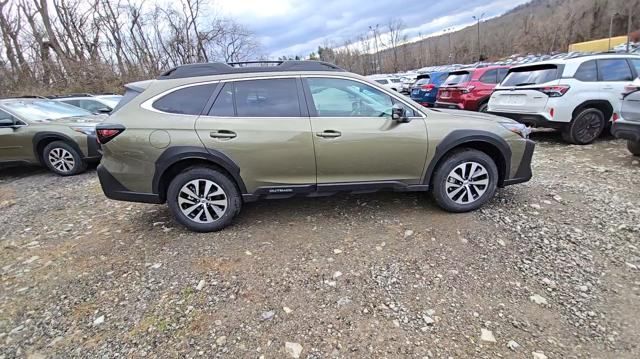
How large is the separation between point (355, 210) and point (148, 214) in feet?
8.39

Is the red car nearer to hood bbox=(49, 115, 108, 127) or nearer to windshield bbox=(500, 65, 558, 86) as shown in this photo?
windshield bbox=(500, 65, 558, 86)

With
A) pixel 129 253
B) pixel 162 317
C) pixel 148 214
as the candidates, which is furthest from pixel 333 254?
pixel 148 214

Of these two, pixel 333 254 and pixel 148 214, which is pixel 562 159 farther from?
pixel 148 214

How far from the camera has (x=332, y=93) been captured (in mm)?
3447

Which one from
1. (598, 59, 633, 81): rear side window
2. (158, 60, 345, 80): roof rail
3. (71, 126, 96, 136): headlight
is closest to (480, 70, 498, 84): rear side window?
(598, 59, 633, 81): rear side window

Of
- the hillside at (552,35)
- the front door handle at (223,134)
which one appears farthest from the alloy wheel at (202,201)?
the hillside at (552,35)

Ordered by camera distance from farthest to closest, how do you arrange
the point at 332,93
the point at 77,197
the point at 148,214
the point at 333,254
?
the point at 77,197 → the point at 148,214 → the point at 332,93 → the point at 333,254

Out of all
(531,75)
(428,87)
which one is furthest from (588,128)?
(428,87)

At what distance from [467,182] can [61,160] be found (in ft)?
22.6

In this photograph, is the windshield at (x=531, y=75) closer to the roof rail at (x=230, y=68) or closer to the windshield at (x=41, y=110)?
the roof rail at (x=230, y=68)

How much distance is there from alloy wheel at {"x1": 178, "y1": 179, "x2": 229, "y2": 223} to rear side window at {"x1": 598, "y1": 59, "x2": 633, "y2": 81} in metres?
7.01

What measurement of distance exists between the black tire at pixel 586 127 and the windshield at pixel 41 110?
9.58m

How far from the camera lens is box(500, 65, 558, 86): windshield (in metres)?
6.09

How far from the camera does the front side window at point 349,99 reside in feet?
11.1
